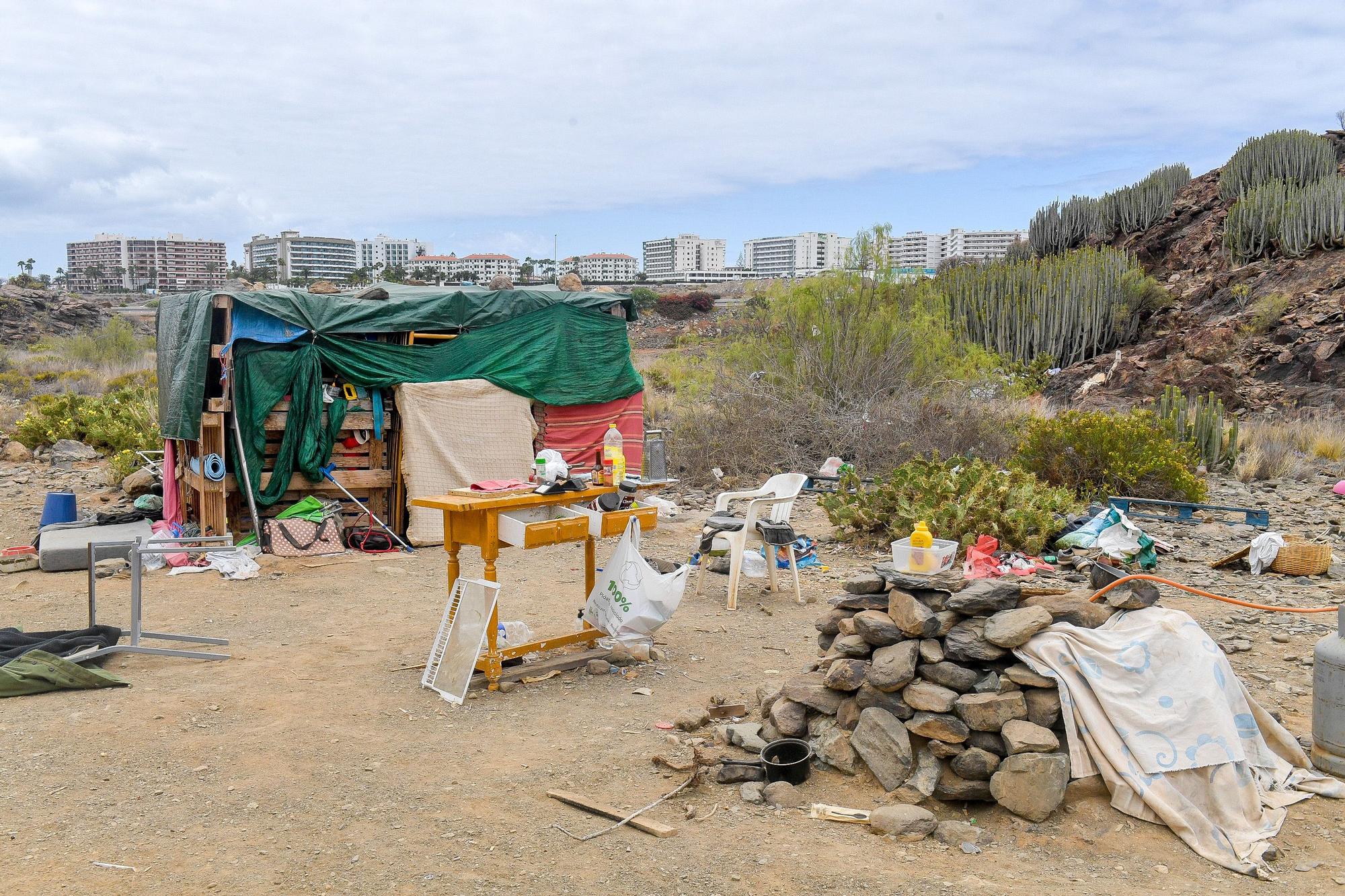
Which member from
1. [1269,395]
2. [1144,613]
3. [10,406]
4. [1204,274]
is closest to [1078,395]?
[1269,395]

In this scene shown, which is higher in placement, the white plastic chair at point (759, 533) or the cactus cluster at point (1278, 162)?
the cactus cluster at point (1278, 162)

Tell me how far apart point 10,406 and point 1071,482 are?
17967 mm

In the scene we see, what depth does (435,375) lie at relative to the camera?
979cm

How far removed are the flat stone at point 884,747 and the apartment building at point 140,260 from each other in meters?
71.2

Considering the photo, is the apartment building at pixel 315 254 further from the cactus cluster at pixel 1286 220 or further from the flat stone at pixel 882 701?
the flat stone at pixel 882 701

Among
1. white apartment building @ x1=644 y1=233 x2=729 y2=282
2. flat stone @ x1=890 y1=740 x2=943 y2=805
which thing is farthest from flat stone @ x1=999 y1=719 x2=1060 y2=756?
white apartment building @ x1=644 y1=233 x2=729 y2=282

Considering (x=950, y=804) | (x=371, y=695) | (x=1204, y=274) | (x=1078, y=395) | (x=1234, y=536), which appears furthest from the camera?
(x=1204, y=274)

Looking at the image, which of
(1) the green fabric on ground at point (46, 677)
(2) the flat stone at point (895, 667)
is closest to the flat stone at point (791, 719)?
(2) the flat stone at point (895, 667)

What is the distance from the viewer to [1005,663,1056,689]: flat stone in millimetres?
4062

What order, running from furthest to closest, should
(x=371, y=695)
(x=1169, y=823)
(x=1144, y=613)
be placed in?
(x=371, y=695)
(x=1144, y=613)
(x=1169, y=823)

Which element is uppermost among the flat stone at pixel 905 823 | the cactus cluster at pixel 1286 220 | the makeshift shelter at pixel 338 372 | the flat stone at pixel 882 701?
the cactus cluster at pixel 1286 220

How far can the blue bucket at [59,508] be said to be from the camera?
957cm

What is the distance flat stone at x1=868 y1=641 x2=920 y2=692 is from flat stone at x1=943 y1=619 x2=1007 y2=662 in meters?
0.14

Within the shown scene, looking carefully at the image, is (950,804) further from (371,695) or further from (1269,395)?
(1269,395)
